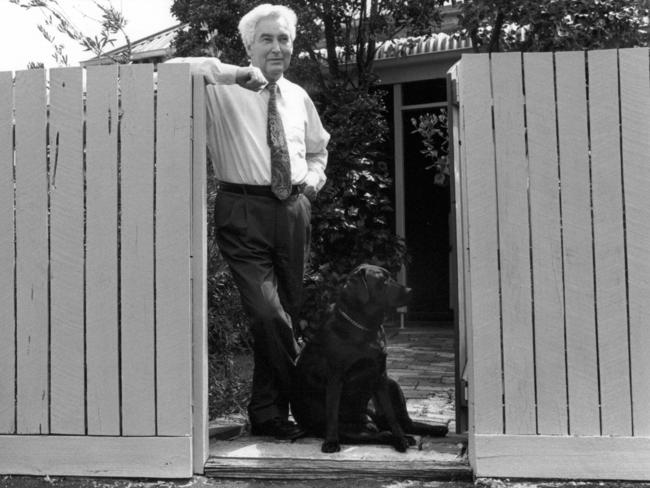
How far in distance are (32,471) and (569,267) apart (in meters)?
2.28

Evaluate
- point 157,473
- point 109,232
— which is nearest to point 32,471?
point 157,473

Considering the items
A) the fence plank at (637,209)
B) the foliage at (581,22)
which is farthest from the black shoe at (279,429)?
the foliage at (581,22)

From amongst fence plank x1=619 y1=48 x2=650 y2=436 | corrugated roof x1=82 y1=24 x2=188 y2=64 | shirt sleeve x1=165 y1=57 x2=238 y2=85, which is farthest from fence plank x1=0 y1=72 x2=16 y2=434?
corrugated roof x1=82 y1=24 x2=188 y2=64

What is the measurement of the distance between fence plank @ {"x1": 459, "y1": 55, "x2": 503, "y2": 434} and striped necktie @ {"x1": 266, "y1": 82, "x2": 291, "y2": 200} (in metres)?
0.82

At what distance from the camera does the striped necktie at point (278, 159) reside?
3.24m

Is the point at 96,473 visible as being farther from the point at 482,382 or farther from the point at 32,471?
the point at 482,382

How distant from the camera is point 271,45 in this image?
338 cm

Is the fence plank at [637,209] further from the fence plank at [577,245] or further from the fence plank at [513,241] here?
the fence plank at [513,241]

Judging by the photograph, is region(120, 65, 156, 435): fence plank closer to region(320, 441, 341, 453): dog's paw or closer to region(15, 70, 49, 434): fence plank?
region(15, 70, 49, 434): fence plank

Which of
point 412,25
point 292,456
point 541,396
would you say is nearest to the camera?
point 541,396

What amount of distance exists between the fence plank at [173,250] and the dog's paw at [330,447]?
22.6 inches

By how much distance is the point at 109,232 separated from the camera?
2.93 meters

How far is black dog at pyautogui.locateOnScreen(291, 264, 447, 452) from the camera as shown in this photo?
3.11m

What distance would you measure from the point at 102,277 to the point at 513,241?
5.36 ft
